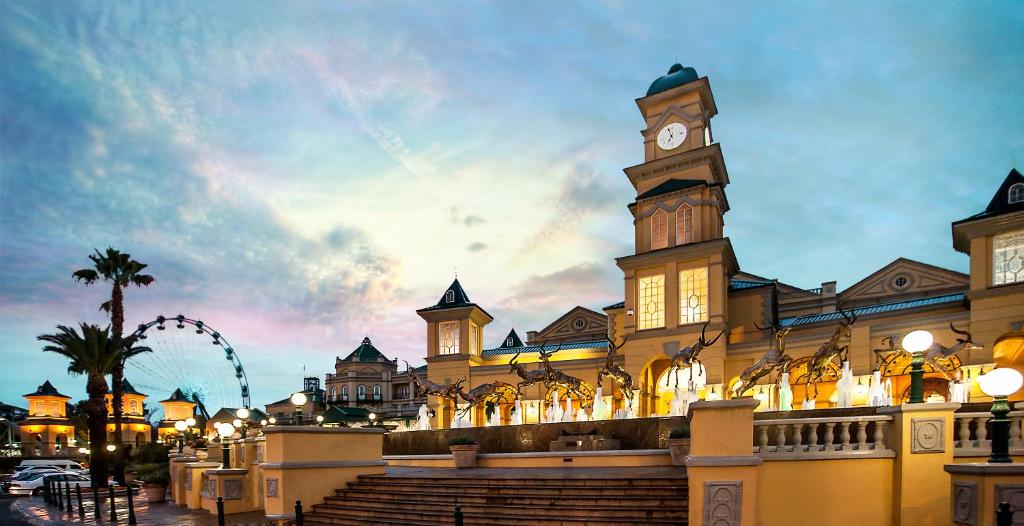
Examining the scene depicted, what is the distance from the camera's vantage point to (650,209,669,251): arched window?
3300 cm

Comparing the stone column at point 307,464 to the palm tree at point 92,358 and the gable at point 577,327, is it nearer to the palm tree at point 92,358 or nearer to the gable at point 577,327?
the palm tree at point 92,358

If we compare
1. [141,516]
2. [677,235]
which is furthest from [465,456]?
[677,235]

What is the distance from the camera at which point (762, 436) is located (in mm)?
10578

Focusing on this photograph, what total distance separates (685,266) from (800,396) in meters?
8.43

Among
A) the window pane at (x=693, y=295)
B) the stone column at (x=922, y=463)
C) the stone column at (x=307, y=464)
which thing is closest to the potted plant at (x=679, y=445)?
the stone column at (x=922, y=463)

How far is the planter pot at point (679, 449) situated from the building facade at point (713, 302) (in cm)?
1204

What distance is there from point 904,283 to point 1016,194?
31.5 feet

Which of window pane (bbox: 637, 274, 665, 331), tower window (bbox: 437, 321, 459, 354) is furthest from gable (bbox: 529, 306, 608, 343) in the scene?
window pane (bbox: 637, 274, 665, 331)

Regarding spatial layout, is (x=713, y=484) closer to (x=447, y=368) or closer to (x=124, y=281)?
(x=447, y=368)

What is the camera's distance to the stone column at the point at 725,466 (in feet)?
30.4

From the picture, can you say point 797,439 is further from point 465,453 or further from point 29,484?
point 29,484

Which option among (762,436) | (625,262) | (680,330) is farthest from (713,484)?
(625,262)

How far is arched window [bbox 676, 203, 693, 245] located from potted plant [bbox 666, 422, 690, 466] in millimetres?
19315

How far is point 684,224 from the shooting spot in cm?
3238
